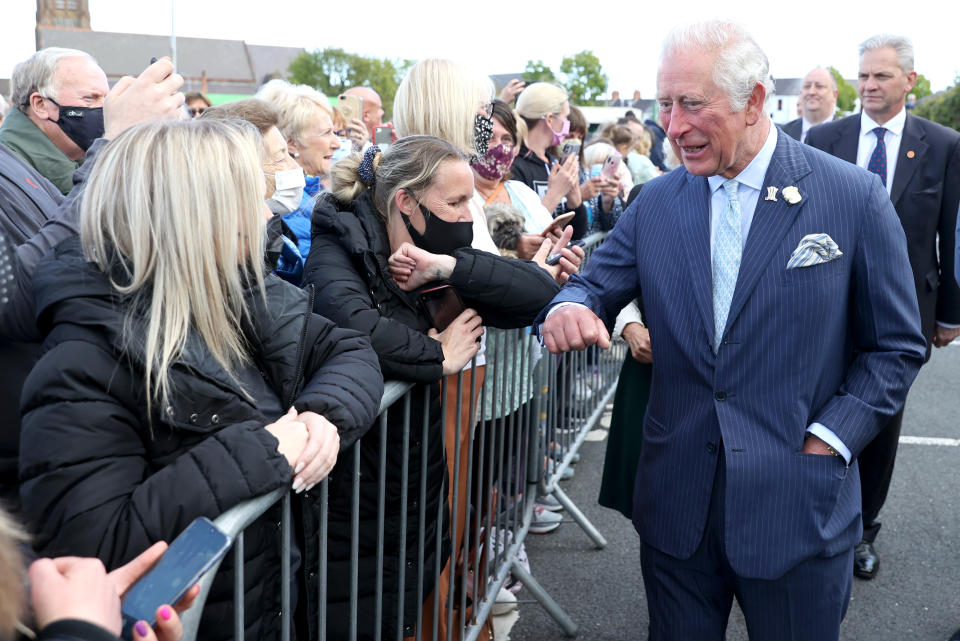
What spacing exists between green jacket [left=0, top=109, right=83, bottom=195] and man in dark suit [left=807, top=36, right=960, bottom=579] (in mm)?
3737

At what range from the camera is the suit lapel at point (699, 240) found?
7.85ft

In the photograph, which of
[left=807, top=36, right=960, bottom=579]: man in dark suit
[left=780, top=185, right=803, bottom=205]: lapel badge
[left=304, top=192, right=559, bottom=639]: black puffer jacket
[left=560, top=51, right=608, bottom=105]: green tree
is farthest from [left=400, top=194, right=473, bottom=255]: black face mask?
[left=560, top=51, right=608, bottom=105]: green tree

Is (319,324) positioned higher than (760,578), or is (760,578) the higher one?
(319,324)

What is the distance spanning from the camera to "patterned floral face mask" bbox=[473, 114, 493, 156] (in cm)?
371

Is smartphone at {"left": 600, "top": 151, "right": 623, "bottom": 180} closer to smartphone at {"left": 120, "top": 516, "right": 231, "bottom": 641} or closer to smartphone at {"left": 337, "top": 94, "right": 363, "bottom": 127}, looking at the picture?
smartphone at {"left": 337, "top": 94, "right": 363, "bottom": 127}

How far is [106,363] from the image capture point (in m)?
1.67

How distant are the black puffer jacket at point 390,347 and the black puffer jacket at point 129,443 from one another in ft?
1.87

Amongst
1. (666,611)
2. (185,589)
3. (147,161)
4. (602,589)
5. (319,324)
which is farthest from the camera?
(602,589)

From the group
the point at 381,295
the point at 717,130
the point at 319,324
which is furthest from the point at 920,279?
the point at 319,324

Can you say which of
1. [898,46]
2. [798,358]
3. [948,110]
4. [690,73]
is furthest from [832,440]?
[948,110]

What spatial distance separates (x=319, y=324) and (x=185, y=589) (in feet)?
3.15

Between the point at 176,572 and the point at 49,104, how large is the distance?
2.68 m

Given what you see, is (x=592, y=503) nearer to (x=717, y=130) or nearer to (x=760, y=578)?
(x=760, y=578)

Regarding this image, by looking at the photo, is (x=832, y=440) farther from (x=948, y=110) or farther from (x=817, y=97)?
(x=948, y=110)
